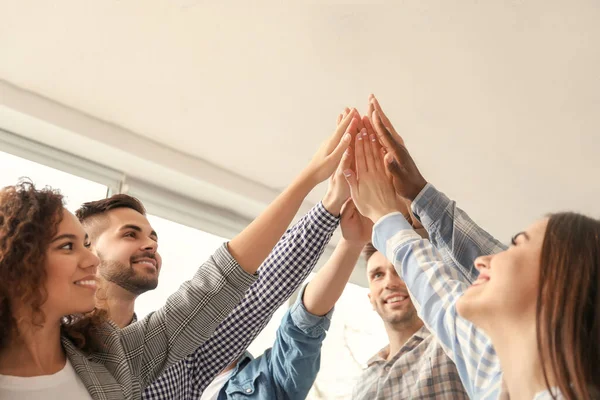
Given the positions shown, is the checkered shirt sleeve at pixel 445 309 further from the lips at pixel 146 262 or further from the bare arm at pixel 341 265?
the lips at pixel 146 262

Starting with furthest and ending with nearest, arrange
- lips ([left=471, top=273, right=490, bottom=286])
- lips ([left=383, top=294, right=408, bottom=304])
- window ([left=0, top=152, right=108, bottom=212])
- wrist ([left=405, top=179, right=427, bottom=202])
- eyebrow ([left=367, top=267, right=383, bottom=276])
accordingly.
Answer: window ([left=0, top=152, right=108, bottom=212]) → eyebrow ([left=367, top=267, right=383, bottom=276]) → lips ([left=383, top=294, right=408, bottom=304]) → wrist ([left=405, top=179, right=427, bottom=202]) → lips ([left=471, top=273, right=490, bottom=286])

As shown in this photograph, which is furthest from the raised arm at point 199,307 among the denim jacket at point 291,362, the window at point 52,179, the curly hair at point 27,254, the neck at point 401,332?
the window at point 52,179

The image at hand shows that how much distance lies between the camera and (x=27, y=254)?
127 centimetres

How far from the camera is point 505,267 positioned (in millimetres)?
1093

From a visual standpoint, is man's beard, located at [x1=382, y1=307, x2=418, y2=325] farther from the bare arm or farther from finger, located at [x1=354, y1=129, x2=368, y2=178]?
finger, located at [x1=354, y1=129, x2=368, y2=178]

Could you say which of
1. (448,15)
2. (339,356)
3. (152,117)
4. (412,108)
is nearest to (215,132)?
(152,117)

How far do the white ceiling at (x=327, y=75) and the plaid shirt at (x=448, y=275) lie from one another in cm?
90

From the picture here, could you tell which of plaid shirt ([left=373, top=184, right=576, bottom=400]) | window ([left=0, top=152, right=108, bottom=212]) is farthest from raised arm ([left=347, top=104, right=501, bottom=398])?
window ([left=0, top=152, right=108, bottom=212])

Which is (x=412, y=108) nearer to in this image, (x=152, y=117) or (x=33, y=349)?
(x=152, y=117)

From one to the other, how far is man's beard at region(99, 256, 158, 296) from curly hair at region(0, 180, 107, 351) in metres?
0.55

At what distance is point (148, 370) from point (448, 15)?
1.40 metres

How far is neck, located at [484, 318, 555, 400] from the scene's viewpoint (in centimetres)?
100

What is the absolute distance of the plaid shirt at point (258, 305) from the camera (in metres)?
1.64

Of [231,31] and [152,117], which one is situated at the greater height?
[231,31]
